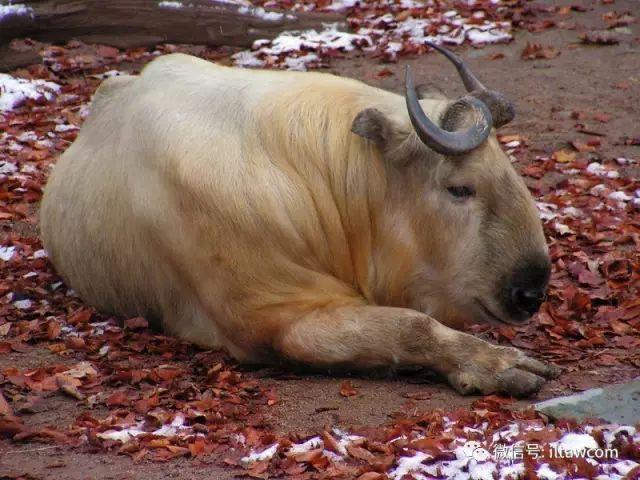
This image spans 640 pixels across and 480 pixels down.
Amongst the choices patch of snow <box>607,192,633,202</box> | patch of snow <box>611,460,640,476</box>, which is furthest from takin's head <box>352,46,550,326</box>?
patch of snow <box>607,192,633,202</box>

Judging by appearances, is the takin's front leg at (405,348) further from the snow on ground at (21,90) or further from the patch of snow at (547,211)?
the snow on ground at (21,90)

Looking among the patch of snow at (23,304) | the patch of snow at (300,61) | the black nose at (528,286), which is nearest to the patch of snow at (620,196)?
the black nose at (528,286)

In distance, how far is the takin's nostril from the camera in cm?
508

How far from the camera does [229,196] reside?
5293mm

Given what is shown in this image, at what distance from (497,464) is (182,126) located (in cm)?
247

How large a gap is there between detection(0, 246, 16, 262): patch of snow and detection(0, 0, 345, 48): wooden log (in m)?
3.55

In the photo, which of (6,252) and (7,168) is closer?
(6,252)

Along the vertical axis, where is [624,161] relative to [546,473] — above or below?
below

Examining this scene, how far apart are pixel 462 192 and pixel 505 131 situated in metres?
3.96

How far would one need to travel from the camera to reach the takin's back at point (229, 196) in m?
5.30

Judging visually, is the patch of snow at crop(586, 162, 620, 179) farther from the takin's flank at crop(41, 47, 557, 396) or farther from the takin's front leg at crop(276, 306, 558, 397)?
the takin's front leg at crop(276, 306, 558, 397)

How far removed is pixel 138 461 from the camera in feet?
14.0

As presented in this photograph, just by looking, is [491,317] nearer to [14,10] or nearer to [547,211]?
[547,211]

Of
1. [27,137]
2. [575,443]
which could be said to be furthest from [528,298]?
[27,137]
